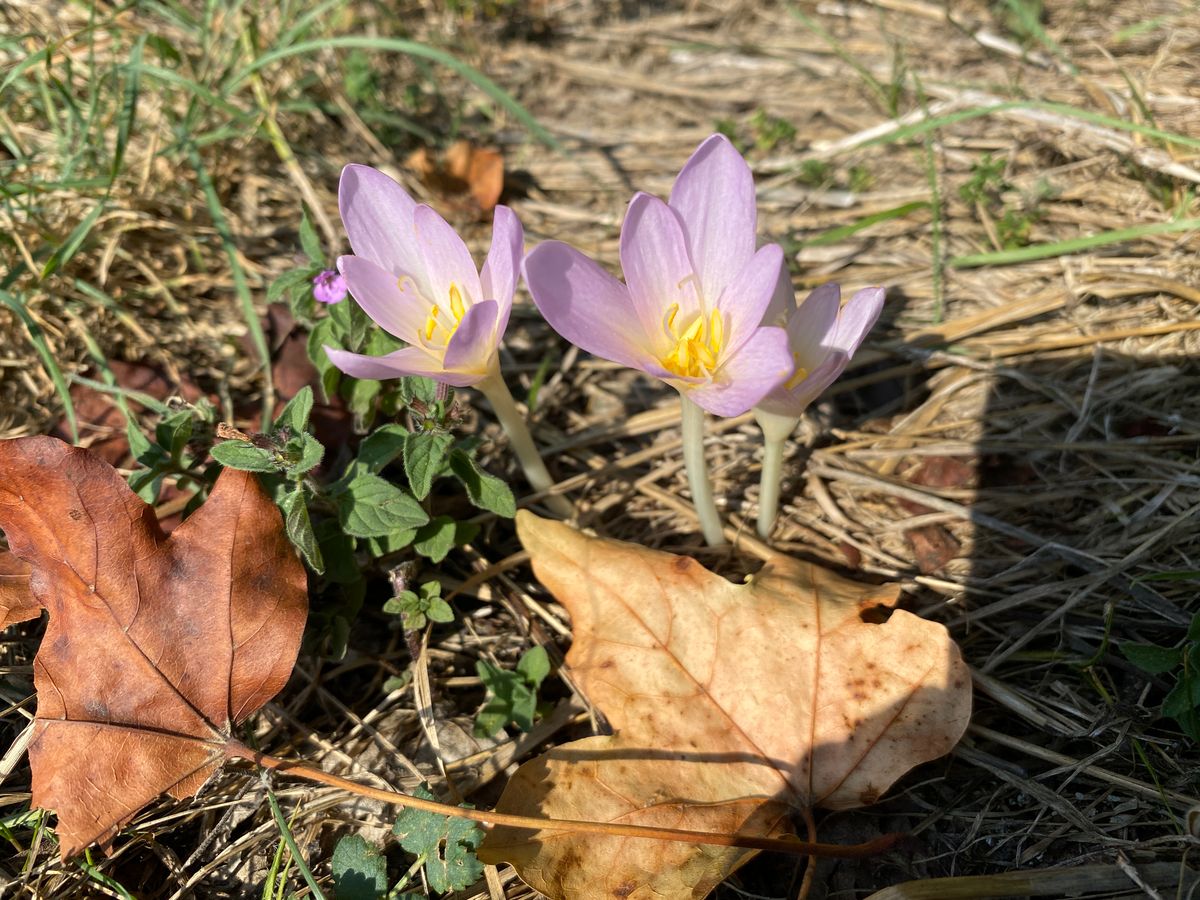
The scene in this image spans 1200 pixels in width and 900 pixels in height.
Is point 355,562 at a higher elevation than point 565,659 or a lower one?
higher

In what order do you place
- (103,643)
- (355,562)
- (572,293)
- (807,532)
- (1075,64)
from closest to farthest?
(572,293), (103,643), (355,562), (807,532), (1075,64)

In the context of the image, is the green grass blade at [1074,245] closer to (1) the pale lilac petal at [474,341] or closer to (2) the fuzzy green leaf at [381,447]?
(1) the pale lilac petal at [474,341]

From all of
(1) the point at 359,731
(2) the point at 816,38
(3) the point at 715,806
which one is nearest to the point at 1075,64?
(2) the point at 816,38

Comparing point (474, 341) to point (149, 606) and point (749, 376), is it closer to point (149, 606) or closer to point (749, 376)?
point (749, 376)

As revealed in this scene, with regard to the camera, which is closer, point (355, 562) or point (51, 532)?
point (51, 532)

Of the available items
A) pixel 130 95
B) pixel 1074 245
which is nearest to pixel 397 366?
pixel 130 95

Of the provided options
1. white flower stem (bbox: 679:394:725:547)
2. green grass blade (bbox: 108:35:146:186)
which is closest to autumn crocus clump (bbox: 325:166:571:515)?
white flower stem (bbox: 679:394:725:547)

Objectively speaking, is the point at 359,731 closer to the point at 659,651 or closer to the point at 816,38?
the point at 659,651

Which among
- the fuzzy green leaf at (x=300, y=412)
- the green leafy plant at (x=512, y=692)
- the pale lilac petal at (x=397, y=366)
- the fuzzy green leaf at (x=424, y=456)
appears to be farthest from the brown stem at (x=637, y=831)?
the pale lilac petal at (x=397, y=366)
